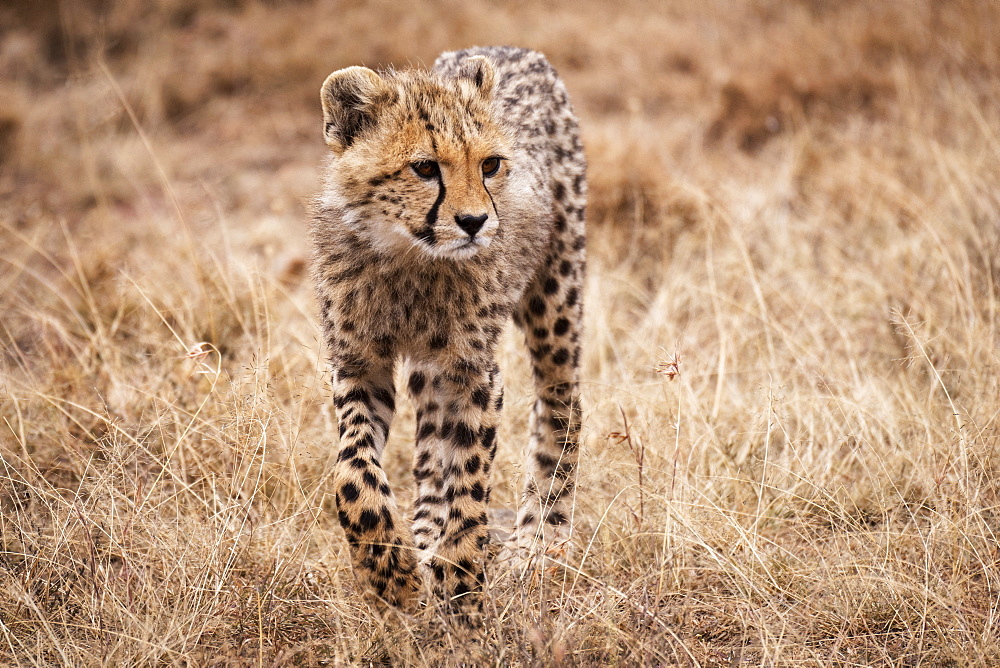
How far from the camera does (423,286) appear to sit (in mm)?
2600

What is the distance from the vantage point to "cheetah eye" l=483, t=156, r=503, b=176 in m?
2.50

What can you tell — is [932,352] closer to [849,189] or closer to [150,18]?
[849,189]

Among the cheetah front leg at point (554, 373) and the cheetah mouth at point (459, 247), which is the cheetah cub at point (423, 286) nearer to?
the cheetah mouth at point (459, 247)

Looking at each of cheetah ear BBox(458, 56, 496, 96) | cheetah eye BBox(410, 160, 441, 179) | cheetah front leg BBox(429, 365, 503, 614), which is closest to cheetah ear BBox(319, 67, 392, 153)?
cheetah eye BBox(410, 160, 441, 179)

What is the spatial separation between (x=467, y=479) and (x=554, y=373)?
2.95 feet

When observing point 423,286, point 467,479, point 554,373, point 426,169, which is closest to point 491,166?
point 426,169

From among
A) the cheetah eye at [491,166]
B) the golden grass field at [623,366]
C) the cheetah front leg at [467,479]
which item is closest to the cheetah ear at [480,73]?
the cheetah eye at [491,166]

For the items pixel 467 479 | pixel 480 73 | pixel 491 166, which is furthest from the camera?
pixel 480 73

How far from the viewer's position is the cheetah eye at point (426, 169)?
93.4 inches

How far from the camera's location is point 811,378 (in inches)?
137

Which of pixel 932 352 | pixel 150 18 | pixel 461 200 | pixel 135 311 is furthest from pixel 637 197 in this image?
pixel 150 18

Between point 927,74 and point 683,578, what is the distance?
5.21 m

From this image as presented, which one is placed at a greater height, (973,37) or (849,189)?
(973,37)

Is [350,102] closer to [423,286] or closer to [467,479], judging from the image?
[423,286]
